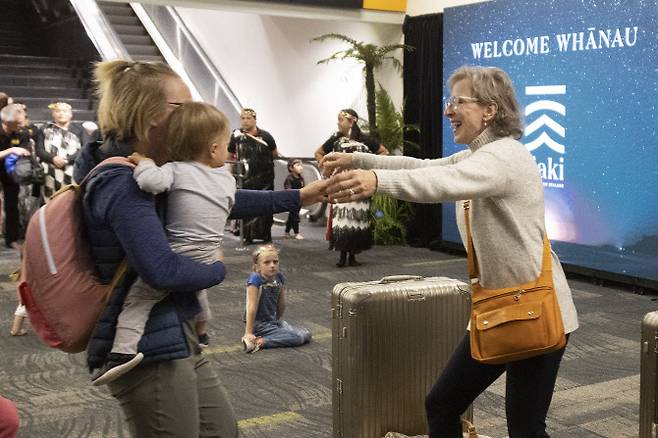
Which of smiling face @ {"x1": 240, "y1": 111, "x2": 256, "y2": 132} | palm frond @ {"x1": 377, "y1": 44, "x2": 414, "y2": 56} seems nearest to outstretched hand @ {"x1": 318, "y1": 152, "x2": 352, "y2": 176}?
smiling face @ {"x1": 240, "y1": 111, "x2": 256, "y2": 132}

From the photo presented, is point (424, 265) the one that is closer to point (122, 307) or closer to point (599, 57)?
point (599, 57)

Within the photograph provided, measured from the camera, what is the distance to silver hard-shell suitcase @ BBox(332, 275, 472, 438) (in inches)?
135

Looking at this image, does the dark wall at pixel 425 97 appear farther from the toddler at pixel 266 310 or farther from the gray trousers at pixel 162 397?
the gray trousers at pixel 162 397

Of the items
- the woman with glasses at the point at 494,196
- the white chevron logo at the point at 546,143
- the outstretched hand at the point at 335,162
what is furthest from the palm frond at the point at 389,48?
the woman with glasses at the point at 494,196

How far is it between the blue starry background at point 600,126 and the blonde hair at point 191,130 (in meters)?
6.36

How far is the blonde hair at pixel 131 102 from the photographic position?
207 cm

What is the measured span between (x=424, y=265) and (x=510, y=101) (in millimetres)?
6773

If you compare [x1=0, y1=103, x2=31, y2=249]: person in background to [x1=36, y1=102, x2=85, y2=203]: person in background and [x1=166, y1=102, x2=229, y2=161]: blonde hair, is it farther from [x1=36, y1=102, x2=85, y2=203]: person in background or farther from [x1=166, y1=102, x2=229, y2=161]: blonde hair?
[x1=166, y1=102, x2=229, y2=161]: blonde hair

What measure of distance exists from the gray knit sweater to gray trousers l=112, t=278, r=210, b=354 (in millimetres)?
716

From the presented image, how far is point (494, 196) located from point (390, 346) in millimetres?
1170

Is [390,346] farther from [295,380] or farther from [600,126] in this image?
[600,126]

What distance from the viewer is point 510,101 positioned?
265 cm

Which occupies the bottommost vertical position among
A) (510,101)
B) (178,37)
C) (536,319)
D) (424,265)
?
(424,265)

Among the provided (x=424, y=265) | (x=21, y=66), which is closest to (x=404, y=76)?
(x=424, y=265)
